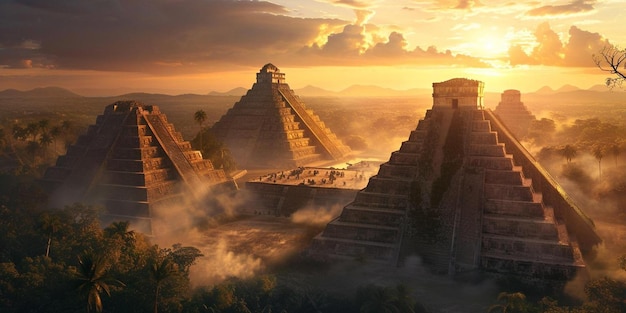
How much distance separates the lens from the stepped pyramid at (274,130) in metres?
74.2

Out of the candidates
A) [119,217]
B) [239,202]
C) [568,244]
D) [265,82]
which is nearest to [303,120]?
[265,82]

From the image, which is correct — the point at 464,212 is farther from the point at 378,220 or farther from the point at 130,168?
the point at 130,168

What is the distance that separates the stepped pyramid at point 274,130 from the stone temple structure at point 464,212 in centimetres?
3396

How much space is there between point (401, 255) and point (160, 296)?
16.7m

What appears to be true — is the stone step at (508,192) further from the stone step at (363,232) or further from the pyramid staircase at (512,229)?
the stone step at (363,232)

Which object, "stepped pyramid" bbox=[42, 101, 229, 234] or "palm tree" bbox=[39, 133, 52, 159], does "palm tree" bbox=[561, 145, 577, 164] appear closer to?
"stepped pyramid" bbox=[42, 101, 229, 234]

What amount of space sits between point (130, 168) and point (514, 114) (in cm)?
6597

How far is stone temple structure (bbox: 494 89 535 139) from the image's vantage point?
85750 millimetres

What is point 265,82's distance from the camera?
83.2 m

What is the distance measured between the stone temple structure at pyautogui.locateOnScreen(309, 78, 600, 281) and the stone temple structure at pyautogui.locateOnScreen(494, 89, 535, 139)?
4690cm

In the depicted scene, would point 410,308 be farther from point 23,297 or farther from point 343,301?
point 23,297

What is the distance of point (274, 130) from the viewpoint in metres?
75.8

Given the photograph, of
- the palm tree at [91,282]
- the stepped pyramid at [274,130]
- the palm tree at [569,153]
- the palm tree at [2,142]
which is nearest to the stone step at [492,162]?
the palm tree at [91,282]

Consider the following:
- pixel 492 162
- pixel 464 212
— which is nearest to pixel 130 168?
pixel 464 212
